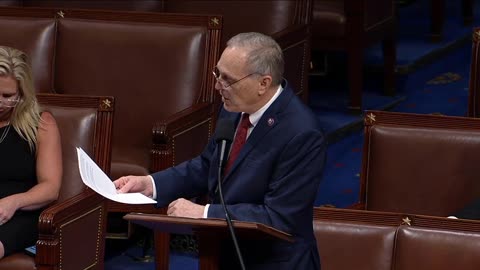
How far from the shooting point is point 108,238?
279 centimetres

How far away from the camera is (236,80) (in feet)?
5.53

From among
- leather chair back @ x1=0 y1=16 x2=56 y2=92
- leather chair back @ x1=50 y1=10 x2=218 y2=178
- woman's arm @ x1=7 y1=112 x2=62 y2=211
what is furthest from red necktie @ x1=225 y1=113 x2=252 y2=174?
leather chair back @ x1=0 y1=16 x2=56 y2=92

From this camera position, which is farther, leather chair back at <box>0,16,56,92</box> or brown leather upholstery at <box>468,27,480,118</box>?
leather chair back at <box>0,16,56,92</box>

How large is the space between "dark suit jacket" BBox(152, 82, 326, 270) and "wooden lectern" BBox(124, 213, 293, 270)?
0.04 metres

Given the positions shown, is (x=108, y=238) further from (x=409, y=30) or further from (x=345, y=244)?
(x=409, y=30)

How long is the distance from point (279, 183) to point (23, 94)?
2.48 ft

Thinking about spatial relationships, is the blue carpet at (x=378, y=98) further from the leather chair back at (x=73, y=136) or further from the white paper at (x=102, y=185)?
the white paper at (x=102, y=185)

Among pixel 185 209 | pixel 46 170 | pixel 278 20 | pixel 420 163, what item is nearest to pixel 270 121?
pixel 185 209

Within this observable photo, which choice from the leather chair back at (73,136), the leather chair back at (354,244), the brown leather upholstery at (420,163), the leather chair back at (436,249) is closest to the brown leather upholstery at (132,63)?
the leather chair back at (73,136)

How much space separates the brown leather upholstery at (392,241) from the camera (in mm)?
1901

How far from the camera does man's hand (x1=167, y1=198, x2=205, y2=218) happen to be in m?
1.66

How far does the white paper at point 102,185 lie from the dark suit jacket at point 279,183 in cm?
11

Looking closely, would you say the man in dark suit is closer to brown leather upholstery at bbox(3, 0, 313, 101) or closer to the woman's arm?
the woman's arm

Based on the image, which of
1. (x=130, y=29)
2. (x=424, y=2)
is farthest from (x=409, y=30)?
(x=130, y=29)
